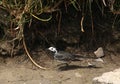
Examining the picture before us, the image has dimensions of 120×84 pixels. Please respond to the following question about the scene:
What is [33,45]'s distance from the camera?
411cm

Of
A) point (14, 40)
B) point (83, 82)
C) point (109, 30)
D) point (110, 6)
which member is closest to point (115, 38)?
point (109, 30)

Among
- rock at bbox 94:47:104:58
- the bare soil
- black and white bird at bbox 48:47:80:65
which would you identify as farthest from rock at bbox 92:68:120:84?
rock at bbox 94:47:104:58

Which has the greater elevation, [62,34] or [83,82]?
[62,34]

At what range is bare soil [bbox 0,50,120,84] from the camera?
3.65 meters

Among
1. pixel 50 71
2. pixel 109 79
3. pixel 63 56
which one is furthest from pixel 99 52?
pixel 109 79

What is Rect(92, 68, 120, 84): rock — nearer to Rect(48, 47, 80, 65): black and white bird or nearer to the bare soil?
the bare soil

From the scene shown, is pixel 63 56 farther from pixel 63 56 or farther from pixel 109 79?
pixel 109 79

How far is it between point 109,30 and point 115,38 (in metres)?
0.11

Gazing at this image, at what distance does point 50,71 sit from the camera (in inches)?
150

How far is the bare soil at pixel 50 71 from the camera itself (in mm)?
3648

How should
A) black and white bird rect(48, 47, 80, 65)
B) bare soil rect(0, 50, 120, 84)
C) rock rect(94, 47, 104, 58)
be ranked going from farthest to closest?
rock rect(94, 47, 104, 58) < black and white bird rect(48, 47, 80, 65) < bare soil rect(0, 50, 120, 84)

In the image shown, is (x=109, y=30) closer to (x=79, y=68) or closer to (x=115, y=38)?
(x=115, y=38)

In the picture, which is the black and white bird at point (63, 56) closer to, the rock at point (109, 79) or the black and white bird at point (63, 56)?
the black and white bird at point (63, 56)

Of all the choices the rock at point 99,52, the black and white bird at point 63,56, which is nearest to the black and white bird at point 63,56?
the black and white bird at point 63,56
